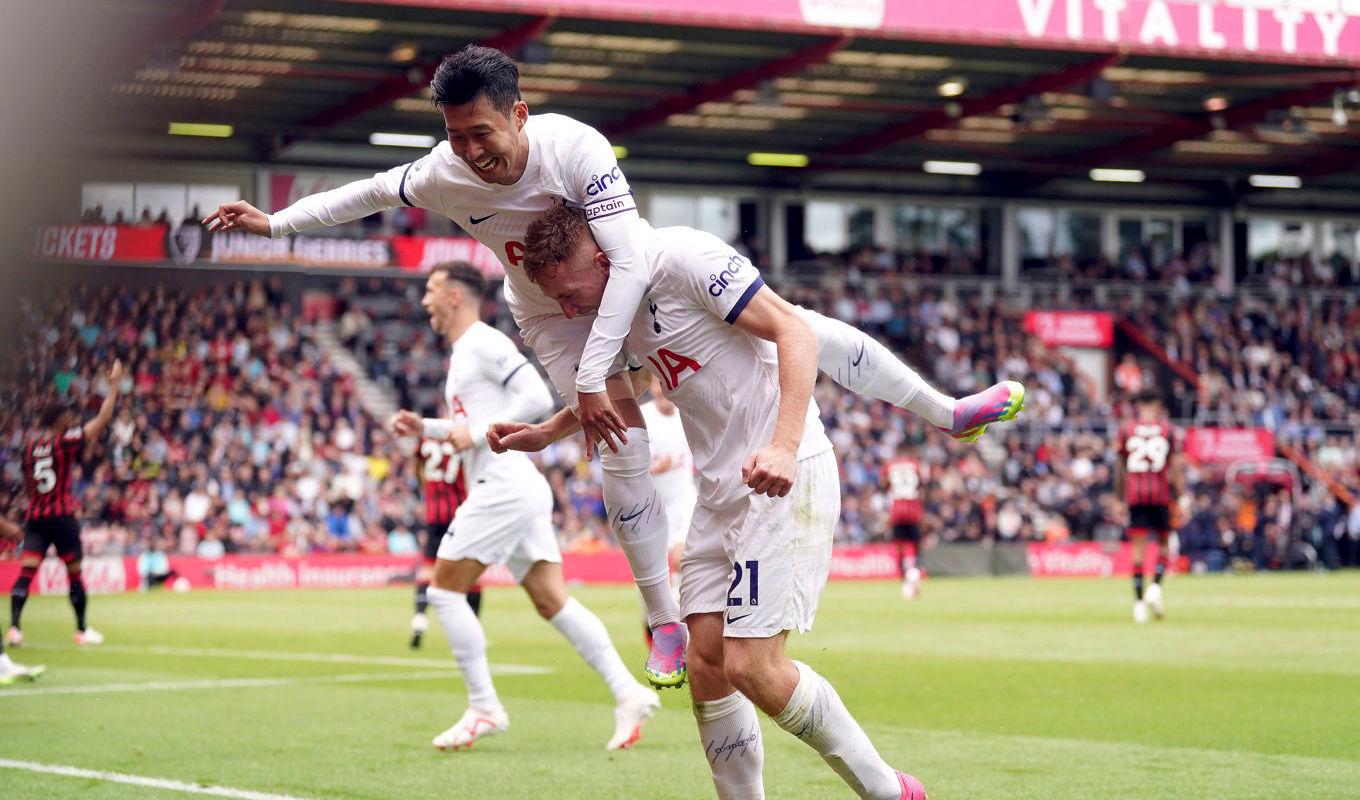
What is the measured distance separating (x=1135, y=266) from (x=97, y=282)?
47247mm

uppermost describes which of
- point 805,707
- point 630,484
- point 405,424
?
point 405,424

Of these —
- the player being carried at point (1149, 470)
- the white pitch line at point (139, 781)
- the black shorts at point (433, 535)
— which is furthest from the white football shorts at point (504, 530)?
the player being carried at point (1149, 470)

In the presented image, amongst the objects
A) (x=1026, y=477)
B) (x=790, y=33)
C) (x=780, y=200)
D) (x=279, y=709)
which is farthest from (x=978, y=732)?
(x=780, y=200)

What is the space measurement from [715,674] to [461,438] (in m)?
3.56

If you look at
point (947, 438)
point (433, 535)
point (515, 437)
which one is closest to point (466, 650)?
point (515, 437)

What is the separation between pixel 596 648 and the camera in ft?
27.6

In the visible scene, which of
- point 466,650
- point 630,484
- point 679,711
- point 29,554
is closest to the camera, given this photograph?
point 29,554

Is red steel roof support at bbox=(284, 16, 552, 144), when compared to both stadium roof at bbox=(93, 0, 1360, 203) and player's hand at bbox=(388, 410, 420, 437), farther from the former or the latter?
player's hand at bbox=(388, 410, 420, 437)

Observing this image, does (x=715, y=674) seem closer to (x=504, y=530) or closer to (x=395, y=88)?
(x=504, y=530)

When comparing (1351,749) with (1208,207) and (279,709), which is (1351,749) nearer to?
(279,709)

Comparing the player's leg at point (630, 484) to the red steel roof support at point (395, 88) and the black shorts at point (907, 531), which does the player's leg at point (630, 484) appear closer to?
the black shorts at point (907, 531)

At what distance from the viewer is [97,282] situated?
3.20ft

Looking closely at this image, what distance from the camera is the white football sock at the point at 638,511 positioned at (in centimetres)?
547

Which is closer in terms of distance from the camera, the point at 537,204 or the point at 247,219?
the point at 247,219
